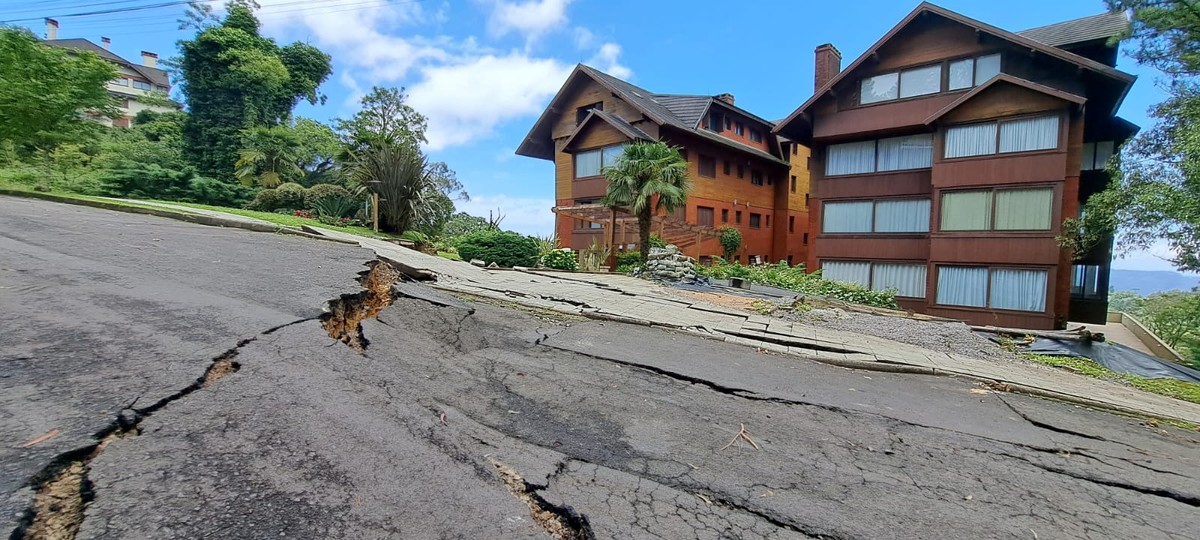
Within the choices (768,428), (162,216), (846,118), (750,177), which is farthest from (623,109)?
(768,428)

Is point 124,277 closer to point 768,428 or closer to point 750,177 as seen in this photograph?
point 768,428

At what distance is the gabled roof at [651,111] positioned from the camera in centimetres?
2191

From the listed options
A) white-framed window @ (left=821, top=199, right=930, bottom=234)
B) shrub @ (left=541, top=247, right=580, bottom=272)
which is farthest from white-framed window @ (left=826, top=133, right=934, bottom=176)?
shrub @ (left=541, top=247, right=580, bottom=272)

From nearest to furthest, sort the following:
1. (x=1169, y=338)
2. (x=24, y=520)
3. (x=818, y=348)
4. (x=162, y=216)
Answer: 1. (x=24, y=520)
2. (x=818, y=348)
3. (x=162, y=216)
4. (x=1169, y=338)

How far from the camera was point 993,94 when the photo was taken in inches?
598

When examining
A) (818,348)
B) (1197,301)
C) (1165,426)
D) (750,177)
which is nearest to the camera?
(1165,426)

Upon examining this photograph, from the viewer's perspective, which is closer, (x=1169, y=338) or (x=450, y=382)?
(x=450, y=382)

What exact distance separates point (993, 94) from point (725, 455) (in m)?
17.5

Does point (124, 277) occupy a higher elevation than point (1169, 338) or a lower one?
higher

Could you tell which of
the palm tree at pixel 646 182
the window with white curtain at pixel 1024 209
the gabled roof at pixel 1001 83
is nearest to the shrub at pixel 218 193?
the palm tree at pixel 646 182

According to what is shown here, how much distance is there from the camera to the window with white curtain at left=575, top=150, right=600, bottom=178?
23.0 metres

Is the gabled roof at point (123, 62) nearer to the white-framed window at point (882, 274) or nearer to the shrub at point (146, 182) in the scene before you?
the shrub at point (146, 182)

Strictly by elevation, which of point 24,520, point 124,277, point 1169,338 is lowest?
point 1169,338

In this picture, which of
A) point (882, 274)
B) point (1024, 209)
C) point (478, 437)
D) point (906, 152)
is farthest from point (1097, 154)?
point (478, 437)
